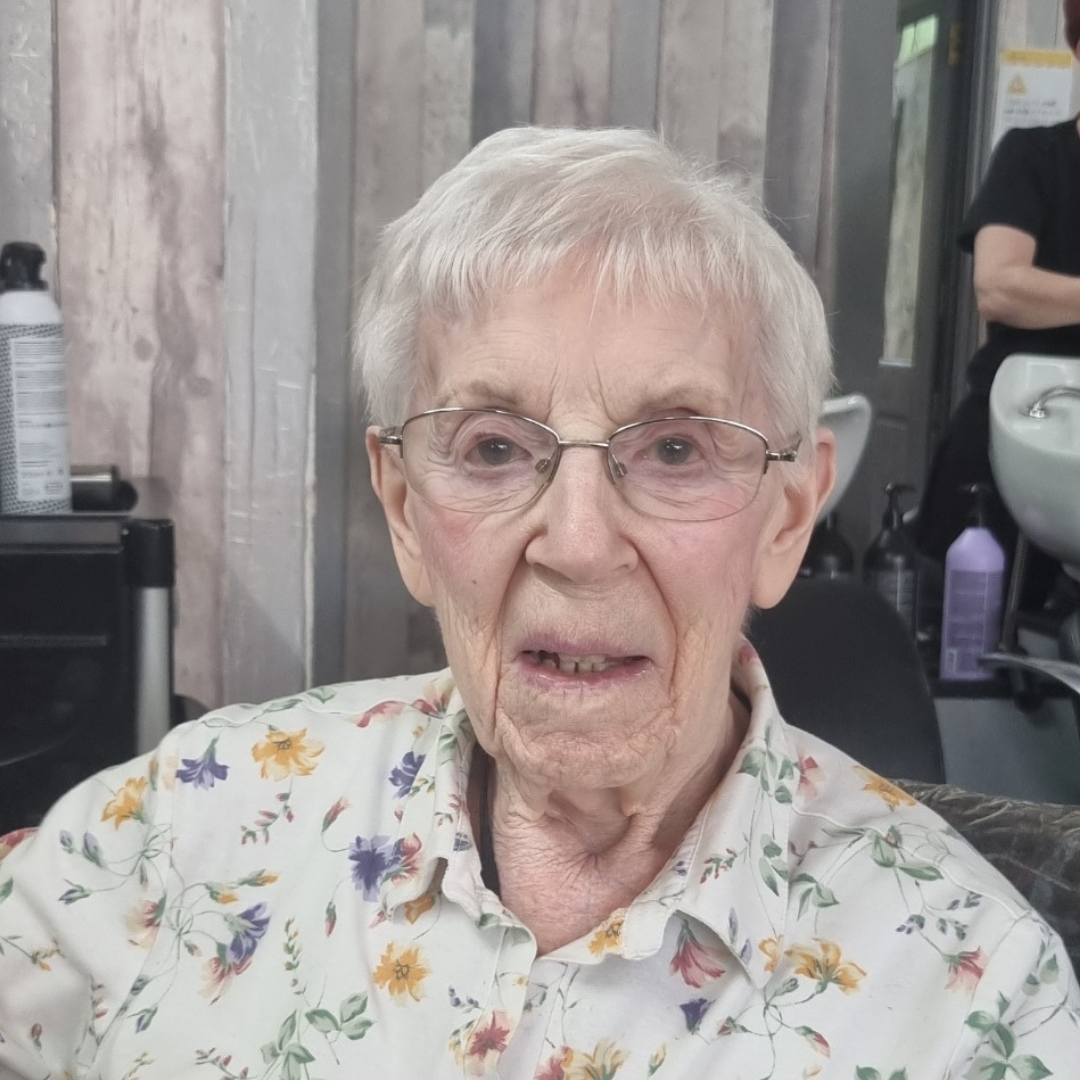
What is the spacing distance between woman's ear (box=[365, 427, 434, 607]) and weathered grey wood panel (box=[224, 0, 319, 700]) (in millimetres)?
1015

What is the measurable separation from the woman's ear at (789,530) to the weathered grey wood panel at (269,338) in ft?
3.98

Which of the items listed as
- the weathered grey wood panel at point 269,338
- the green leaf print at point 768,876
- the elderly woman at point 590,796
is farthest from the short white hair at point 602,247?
the weathered grey wood panel at point 269,338

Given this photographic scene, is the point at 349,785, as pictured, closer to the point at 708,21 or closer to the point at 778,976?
the point at 778,976

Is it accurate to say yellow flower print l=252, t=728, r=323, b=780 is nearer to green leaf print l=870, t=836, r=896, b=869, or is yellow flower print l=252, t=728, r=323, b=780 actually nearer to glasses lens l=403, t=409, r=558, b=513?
glasses lens l=403, t=409, r=558, b=513

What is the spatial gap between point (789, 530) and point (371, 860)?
1.54 feet

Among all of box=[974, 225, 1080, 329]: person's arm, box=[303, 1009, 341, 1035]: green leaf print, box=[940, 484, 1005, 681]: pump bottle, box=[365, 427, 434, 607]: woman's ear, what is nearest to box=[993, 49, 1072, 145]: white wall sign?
box=[974, 225, 1080, 329]: person's arm

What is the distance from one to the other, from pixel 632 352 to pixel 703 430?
0.09m

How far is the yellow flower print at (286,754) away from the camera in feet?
3.84

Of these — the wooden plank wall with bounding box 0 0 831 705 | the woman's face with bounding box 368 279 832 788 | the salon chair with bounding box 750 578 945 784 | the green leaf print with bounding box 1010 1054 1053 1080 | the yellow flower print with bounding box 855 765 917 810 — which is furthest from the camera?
the wooden plank wall with bounding box 0 0 831 705

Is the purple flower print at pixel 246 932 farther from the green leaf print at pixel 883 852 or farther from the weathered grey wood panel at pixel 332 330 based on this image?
the weathered grey wood panel at pixel 332 330

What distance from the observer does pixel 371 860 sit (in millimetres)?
1091

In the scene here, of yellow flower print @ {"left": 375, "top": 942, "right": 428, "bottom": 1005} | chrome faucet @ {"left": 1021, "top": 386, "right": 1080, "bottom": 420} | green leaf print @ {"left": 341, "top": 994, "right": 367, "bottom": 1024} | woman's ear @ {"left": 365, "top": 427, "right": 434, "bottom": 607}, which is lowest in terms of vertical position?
green leaf print @ {"left": 341, "top": 994, "right": 367, "bottom": 1024}

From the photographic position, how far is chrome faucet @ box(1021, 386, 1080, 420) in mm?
1826

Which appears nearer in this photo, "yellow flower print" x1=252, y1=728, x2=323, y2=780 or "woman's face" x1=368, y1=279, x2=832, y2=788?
"woman's face" x1=368, y1=279, x2=832, y2=788
